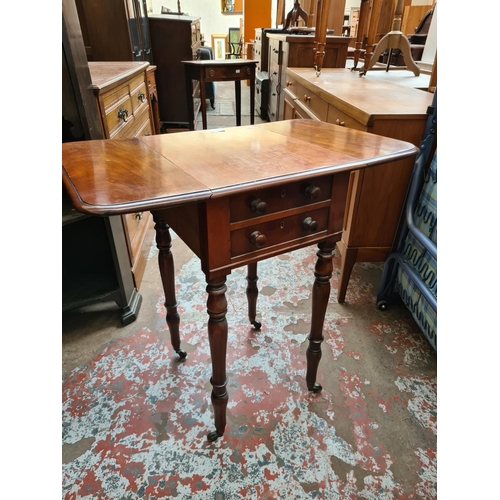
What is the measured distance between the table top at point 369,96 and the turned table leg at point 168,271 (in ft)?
2.95

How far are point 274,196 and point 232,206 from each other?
0.37ft

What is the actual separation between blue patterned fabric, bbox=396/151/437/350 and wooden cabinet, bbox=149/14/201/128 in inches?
129

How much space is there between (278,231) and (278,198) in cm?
9

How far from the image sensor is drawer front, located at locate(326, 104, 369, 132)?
1.45 meters

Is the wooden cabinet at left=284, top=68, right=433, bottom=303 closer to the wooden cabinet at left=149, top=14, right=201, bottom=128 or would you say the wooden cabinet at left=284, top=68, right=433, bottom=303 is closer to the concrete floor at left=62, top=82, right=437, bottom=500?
the concrete floor at left=62, top=82, right=437, bottom=500

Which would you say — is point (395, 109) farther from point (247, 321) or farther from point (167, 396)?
point (167, 396)

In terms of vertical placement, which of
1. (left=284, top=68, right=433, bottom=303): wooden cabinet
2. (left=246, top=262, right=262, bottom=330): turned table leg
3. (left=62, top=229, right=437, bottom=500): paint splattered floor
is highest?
(left=284, top=68, right=433, bottom=303): wooden cabinet

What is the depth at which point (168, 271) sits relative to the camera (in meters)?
1.29

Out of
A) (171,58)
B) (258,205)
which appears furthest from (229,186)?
(171,58)

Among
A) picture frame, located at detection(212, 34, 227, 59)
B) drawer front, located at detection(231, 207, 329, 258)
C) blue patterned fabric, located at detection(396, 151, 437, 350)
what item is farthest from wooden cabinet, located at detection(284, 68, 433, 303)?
picture frame, located at detection(212, 34, 227, 59)

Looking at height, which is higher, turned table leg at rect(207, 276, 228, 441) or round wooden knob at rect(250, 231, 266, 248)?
round wooden knob at rect(250, 231, 266, 248)

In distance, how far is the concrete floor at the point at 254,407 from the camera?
3.44 ft

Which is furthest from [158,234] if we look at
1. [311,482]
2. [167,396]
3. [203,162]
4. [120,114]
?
[311,482]

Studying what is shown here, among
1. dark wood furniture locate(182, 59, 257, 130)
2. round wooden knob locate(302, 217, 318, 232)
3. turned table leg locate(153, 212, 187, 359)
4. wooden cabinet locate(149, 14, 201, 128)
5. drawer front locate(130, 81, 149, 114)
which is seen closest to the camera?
round wooden knob locate(302, 217, 318, 232)
